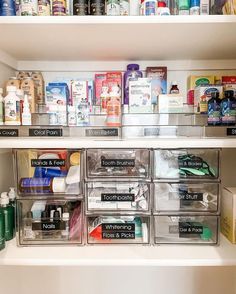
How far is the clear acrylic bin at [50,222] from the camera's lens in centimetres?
92

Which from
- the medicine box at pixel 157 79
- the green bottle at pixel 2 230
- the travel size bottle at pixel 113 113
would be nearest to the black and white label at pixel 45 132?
the travel size bottle at pixel 113 113

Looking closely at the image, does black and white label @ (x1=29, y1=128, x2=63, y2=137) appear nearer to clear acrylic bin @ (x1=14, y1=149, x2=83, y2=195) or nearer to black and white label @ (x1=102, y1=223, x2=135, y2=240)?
clear acrylic bin @ (x1=14, y1=149, x2=83, y2=195)

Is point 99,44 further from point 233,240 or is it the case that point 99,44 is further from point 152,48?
point 233,240

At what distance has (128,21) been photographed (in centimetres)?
77

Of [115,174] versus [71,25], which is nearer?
[71,25]

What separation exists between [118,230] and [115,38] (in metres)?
0.61

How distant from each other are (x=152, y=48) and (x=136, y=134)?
0.31m

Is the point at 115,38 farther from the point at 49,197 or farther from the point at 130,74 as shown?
the point at 49,197

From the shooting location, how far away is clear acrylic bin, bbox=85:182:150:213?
92 centimetres

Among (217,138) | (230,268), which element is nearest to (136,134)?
(217,138)

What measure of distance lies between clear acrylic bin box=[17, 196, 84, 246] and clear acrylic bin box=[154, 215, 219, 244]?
26 cm

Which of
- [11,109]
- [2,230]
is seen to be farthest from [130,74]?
[2,230]

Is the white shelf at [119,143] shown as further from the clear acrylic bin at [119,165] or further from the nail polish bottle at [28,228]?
the nail polish bottle at [28,228]

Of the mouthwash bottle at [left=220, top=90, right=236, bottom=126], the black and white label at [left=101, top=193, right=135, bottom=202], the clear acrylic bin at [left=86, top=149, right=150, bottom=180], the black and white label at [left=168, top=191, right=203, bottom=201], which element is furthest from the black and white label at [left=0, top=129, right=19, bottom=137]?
the mouthwash bottle at [left=220, top=90, right=236, bottom=126]
